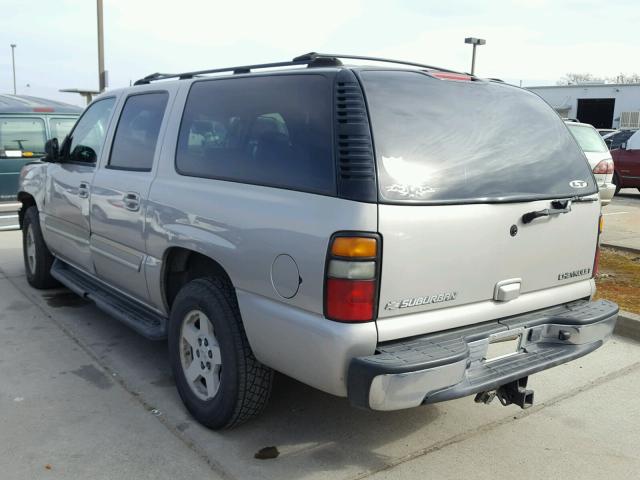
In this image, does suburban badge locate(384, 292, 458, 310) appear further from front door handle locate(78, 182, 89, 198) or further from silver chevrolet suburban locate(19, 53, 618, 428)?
front door handle locate(78, 182, 89, 198)

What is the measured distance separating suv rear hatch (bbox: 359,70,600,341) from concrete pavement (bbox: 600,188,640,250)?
561cm

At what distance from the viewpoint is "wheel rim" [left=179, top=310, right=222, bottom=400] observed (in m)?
3.29

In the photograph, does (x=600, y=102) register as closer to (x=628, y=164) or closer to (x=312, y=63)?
(x=628, y=164)

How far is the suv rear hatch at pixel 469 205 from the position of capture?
2.65 metres

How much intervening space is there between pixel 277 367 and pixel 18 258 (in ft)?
18.9

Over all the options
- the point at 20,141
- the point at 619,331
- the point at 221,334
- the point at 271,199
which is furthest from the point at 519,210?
the point at 20,141

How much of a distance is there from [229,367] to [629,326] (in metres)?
3.47

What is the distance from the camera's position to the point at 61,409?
3.59 m

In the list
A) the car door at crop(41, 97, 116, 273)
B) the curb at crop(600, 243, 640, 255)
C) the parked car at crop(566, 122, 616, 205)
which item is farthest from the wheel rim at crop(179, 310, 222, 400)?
the parked car at crop(566, 122, 616, 205)

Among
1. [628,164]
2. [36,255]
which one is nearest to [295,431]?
[36,255]

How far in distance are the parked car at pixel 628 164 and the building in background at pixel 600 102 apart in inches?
923

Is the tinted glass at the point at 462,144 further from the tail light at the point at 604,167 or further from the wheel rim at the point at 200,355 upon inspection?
the tail light at the point at 604,167

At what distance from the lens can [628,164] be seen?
15.4 m

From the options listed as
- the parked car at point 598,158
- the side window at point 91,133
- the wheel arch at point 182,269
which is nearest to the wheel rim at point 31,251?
the side window at point 91,133
